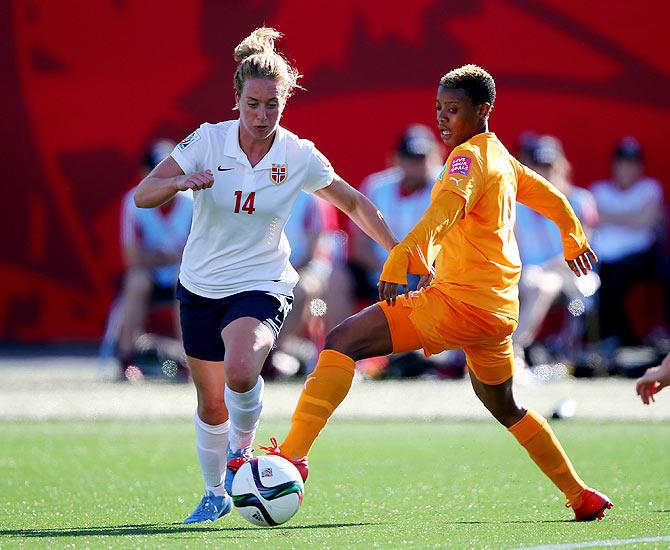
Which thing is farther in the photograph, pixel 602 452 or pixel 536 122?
pixel 536 122

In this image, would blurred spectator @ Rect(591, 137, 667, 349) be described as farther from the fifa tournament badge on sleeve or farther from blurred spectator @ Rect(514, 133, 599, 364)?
the fifa tournament badge on sleeve

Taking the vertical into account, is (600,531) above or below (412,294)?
below

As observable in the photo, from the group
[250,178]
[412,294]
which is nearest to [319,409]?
[412,294]

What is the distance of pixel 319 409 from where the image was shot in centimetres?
630

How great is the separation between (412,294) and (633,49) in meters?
9.59

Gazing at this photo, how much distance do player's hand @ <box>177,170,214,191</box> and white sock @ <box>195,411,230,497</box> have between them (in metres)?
1.24

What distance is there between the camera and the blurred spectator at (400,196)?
43.7 ft

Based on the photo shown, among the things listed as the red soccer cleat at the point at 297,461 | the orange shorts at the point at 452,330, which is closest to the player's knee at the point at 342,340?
the orange shorts at the point at 452,330

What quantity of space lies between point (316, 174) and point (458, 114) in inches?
29.8

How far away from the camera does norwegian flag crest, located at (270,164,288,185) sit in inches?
262

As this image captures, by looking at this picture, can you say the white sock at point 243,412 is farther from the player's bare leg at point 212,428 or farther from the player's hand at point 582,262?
the player's hand at point 582,262

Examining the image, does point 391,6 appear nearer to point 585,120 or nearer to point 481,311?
point 585,120

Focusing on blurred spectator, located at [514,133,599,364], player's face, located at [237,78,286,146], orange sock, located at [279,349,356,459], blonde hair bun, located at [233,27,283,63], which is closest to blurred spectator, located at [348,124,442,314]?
blurred spectator, located at [514,133,599,364]

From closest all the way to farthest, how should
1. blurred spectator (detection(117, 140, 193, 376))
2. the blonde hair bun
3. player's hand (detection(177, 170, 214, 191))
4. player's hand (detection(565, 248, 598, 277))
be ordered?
player's hand (detection(177, 170, 214, 191)), the blonde hair bun, player's hand (detection(565, 248, 598, 277)), blurred spectator (detection(117, 140, 193, 376))
